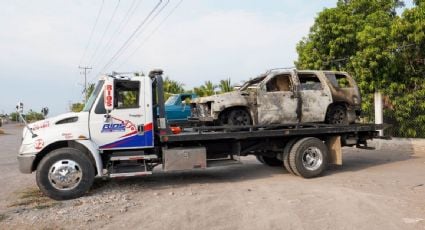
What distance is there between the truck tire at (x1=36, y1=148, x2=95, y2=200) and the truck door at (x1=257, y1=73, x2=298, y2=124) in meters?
4.19

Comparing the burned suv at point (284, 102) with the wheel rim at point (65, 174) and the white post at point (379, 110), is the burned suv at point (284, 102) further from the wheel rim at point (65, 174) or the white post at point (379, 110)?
the white post at point (379, 110)

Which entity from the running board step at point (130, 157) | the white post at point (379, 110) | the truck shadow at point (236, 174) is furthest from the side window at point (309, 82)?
the white post at point (379, 110)

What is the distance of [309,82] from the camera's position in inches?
448

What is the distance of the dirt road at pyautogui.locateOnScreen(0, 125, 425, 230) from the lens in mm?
6617

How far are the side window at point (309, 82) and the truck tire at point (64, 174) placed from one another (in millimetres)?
5471

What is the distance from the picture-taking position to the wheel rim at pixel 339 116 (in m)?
11.6

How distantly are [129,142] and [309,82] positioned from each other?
188 inches

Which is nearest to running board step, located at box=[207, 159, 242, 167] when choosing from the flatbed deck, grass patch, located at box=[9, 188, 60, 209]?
the flatbed deck

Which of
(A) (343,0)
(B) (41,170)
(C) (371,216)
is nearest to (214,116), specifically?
(B) (41,170)

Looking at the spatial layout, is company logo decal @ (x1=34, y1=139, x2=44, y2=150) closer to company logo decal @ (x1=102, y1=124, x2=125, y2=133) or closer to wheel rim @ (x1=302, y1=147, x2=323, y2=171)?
company logo decal @ (x1=102, y1=124, x2=125, y2=133)

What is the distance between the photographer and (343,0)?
926 inches

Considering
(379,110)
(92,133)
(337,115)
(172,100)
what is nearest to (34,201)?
(92,133)

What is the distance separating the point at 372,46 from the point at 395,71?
1202 millimetres

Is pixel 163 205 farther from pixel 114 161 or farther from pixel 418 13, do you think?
pixel 418 13
